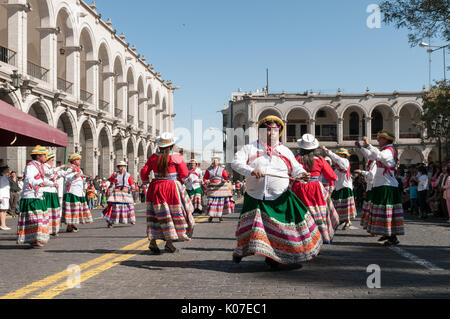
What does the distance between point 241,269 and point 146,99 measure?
140 feet

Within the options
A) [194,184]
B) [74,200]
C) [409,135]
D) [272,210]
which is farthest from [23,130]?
[409,135]

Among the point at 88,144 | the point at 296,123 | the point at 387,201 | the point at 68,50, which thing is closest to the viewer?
the point at 387,201

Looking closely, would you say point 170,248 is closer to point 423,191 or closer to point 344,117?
point 423,191

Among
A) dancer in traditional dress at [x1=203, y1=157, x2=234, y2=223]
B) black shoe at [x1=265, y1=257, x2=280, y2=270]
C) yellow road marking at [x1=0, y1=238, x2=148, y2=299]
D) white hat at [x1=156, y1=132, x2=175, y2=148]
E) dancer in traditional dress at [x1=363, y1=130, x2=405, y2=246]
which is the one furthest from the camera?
dancer in traditional dress at [x1=203, y1=157, x2=234, y2=223]

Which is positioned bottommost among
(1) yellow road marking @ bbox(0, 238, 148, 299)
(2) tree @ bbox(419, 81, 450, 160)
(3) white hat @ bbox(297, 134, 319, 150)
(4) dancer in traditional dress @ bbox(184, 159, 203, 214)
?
(1) yellow road marking @ bbox(0, 238, 148, 299)

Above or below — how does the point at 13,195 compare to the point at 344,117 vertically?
below

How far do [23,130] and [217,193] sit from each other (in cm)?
755

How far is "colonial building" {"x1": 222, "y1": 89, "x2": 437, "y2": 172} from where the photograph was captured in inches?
2110

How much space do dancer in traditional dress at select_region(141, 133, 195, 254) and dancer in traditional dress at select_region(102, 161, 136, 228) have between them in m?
5.61

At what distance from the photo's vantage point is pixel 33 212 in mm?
9367

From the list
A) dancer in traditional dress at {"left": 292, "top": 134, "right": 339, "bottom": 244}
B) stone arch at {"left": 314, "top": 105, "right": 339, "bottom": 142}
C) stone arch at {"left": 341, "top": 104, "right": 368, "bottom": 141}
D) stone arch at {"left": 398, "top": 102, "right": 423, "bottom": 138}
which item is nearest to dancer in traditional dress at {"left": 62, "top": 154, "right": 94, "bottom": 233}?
dancer in traditional dress at {"left": 292, "top": 134, "right": 339, "bottom": 244}

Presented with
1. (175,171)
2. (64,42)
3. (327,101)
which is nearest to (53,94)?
(64,42)

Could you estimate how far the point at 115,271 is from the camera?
6.39 m

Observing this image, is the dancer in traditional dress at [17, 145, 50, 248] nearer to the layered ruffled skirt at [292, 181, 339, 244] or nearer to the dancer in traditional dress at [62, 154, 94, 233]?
the dancer in traditional dress at [62, 154, 94, 233]
